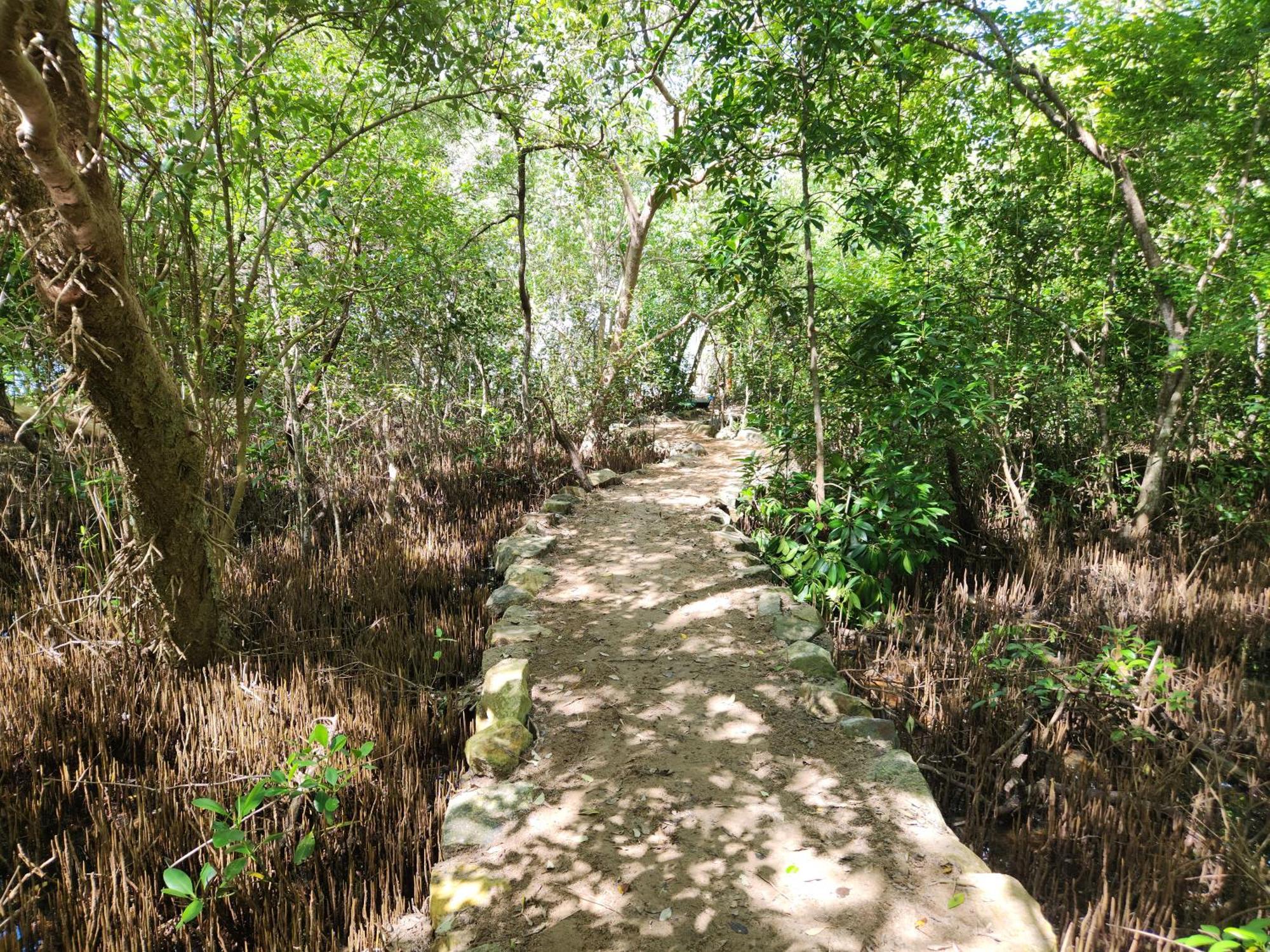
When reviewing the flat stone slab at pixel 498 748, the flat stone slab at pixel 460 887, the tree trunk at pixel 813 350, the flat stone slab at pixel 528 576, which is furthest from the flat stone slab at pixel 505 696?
the tree trunk at pixel 813 350

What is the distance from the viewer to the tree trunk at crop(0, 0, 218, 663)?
2.05 m

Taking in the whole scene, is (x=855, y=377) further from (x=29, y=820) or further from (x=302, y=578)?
(x=29, y=820)

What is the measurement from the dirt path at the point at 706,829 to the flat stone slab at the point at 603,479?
11.9 ft

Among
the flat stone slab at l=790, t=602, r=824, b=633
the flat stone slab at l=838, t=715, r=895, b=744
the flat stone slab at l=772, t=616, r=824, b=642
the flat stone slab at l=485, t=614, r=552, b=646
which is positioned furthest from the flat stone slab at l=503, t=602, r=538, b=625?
the flat stone slab at l=838, t=715, r=895, b=744

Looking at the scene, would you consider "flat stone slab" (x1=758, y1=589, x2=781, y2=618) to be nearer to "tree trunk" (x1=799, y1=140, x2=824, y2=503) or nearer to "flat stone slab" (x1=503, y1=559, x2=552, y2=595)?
"tree trunk" (x1=799, y1=140, x2=824, y2=503)

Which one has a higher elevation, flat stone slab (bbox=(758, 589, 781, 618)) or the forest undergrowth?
flat stone slab (bbox=(758, 589, 781, 618))

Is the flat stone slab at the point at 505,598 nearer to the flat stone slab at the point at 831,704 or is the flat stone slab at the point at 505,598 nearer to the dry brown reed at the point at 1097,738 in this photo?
the flat stone slab at the point at 831,704

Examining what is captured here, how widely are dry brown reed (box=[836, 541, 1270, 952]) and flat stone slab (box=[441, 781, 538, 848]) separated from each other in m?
1.87

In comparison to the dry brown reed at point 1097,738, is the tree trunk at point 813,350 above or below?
above

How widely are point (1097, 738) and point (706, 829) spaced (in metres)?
2.22

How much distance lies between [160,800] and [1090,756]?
422 centimetres

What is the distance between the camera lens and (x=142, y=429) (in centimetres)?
262

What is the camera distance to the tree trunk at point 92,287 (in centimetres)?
205

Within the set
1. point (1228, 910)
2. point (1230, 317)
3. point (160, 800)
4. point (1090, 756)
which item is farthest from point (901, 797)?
point (1230, 317)
